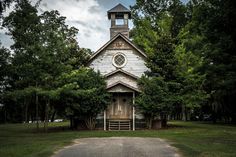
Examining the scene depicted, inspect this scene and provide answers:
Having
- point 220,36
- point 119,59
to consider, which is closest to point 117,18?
point 119,59

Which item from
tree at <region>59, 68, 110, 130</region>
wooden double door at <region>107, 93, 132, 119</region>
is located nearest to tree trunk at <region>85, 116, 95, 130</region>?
tree at <region>59, 68, 110, 130</region>

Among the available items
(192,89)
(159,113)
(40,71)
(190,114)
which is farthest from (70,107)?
(190,114)

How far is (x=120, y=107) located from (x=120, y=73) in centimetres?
297

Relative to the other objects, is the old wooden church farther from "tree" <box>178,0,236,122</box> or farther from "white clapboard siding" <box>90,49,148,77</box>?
"tree" <box>178,0,236,122</box>

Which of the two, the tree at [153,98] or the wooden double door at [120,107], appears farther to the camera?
the wooden double door at [120,107]

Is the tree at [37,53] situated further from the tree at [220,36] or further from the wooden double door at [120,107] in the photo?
the tree at [220,36]

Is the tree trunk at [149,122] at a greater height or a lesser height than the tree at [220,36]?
lesser

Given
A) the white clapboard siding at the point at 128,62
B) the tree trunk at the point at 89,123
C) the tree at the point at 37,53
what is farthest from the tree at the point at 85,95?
the white clapboard siding at the point at 128,62

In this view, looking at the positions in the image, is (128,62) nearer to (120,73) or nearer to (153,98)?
(120,73)

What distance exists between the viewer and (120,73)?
1325 inches

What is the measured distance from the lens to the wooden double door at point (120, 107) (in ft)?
109

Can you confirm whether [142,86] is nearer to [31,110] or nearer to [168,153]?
[168,153]

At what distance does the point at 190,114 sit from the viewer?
7850 cm

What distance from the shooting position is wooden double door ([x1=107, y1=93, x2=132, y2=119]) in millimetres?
33188
